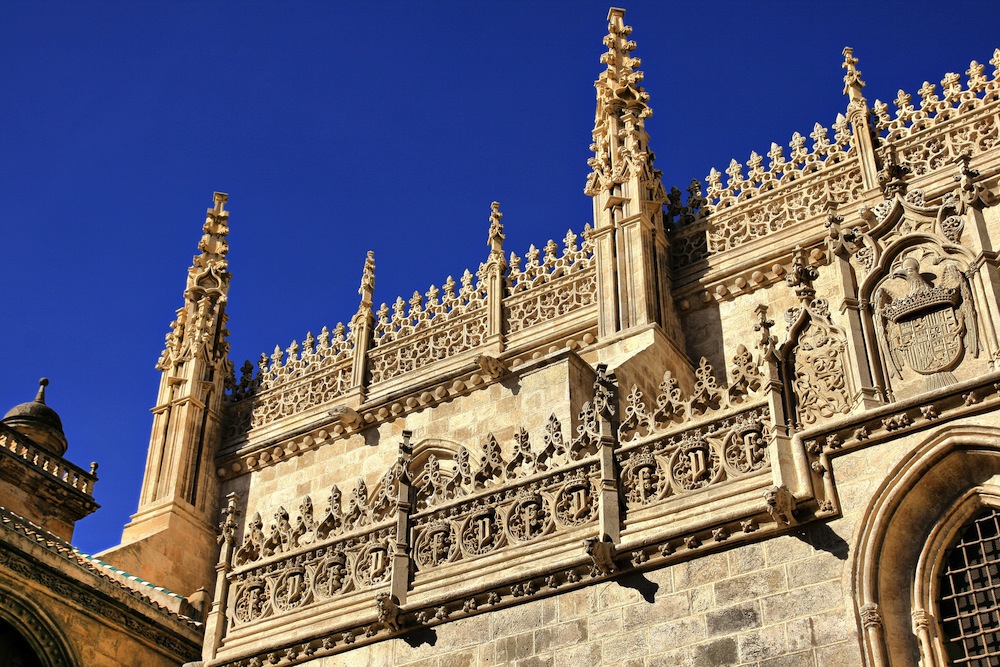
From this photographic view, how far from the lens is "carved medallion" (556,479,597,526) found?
1134 cm

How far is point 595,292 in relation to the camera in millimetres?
20422

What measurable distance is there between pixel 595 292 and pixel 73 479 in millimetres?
8771

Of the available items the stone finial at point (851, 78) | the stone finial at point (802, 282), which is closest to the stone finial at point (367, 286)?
the stone finial at point (851, 78)

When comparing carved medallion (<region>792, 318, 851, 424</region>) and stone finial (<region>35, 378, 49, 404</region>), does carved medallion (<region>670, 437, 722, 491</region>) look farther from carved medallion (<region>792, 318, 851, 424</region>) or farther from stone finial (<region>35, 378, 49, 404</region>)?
stone finial (<region>35, 378, 49, 404</region>)

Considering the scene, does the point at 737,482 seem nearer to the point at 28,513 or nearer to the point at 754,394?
the point at 754,394

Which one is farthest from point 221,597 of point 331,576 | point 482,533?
point 482,533

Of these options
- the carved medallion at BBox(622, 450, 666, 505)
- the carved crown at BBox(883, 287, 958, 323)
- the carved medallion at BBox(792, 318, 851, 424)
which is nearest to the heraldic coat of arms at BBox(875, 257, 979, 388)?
the carved crown at BBox(883, 287, 958, 323)

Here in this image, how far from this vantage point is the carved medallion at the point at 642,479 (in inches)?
435

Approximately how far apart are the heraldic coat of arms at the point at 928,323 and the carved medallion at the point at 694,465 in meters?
1.57

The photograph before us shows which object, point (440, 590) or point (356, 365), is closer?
point (440, 590)

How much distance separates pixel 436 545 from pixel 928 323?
462 centimetres

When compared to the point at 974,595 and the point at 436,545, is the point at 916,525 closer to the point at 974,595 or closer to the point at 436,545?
the point at 974,595

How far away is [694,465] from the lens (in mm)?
10922

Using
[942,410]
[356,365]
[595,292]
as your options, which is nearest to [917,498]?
[942,410]
